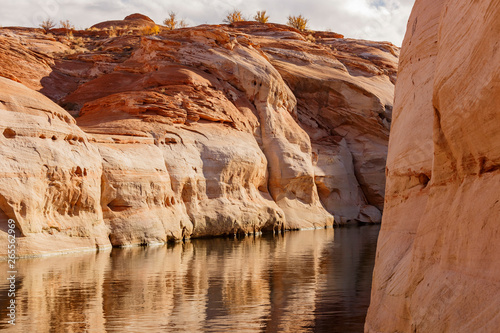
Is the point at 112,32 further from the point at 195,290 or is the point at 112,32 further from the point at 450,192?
the point at 450,192

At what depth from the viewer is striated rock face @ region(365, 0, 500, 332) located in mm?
6188

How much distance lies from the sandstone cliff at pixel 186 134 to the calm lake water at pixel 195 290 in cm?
233

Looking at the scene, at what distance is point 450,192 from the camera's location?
745cm

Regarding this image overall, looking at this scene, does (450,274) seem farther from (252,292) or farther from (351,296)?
(252,292)

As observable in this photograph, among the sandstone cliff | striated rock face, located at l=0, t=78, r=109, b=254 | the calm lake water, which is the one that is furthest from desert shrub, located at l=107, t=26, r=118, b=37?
the calm lake water

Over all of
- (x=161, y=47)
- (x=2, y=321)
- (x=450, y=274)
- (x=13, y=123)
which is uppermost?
(x=161, y=47)

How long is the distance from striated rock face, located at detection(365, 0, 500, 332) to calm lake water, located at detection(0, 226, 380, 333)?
2.16 meters

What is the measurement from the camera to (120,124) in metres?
28.1

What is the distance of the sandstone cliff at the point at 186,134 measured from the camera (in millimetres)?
22719

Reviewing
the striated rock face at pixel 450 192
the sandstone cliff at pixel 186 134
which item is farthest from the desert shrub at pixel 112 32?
the striated rock face at pixel 450 192

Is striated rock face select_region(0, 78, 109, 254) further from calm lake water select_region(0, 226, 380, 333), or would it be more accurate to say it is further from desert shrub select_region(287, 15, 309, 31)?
desert shrub select_region(287, 15, 309, 31)

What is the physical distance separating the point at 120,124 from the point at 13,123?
22.0 ft

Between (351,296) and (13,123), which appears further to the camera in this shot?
(13,123)

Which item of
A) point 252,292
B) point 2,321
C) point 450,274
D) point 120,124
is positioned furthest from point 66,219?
point 450,274
